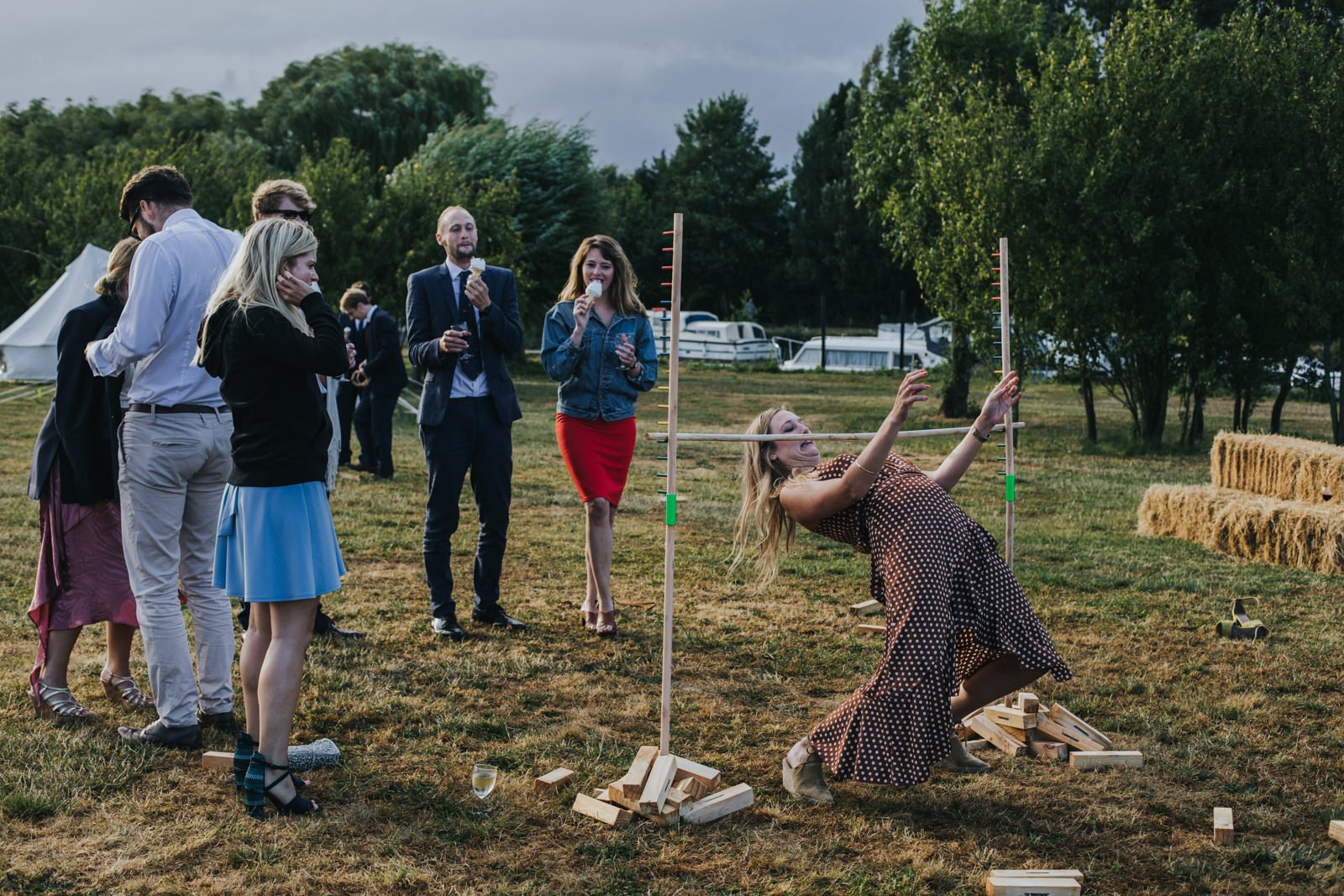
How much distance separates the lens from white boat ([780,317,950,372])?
109 ft

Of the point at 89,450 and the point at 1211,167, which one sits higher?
the point at 1211,167

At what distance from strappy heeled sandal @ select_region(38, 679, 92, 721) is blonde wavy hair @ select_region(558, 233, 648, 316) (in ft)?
9.73

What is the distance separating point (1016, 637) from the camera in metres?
3.98

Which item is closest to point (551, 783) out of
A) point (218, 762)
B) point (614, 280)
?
point (218, 762)

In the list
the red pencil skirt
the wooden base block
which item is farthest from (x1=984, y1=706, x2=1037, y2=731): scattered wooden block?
the red pencil skirt

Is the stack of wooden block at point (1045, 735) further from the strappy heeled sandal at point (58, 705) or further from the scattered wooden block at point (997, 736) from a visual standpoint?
the strappy heeled sandal at point (58, 705)

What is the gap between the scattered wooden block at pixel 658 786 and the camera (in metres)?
3.86

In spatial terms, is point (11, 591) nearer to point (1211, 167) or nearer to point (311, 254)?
point (311, 254)

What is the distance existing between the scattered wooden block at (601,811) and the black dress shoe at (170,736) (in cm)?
159

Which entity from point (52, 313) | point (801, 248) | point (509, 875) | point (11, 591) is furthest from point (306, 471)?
point (801, 248)

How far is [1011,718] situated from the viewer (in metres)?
4.63

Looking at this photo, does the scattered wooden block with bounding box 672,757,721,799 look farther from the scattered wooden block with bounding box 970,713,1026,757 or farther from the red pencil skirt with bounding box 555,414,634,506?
the red pencil skirt with bounding box 555,414,634,506

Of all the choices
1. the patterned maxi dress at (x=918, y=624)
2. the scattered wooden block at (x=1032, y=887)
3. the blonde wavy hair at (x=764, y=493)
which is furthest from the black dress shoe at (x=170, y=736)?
the scattered wooden block at (x=1032, y=887)

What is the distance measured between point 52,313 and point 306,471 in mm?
21863
